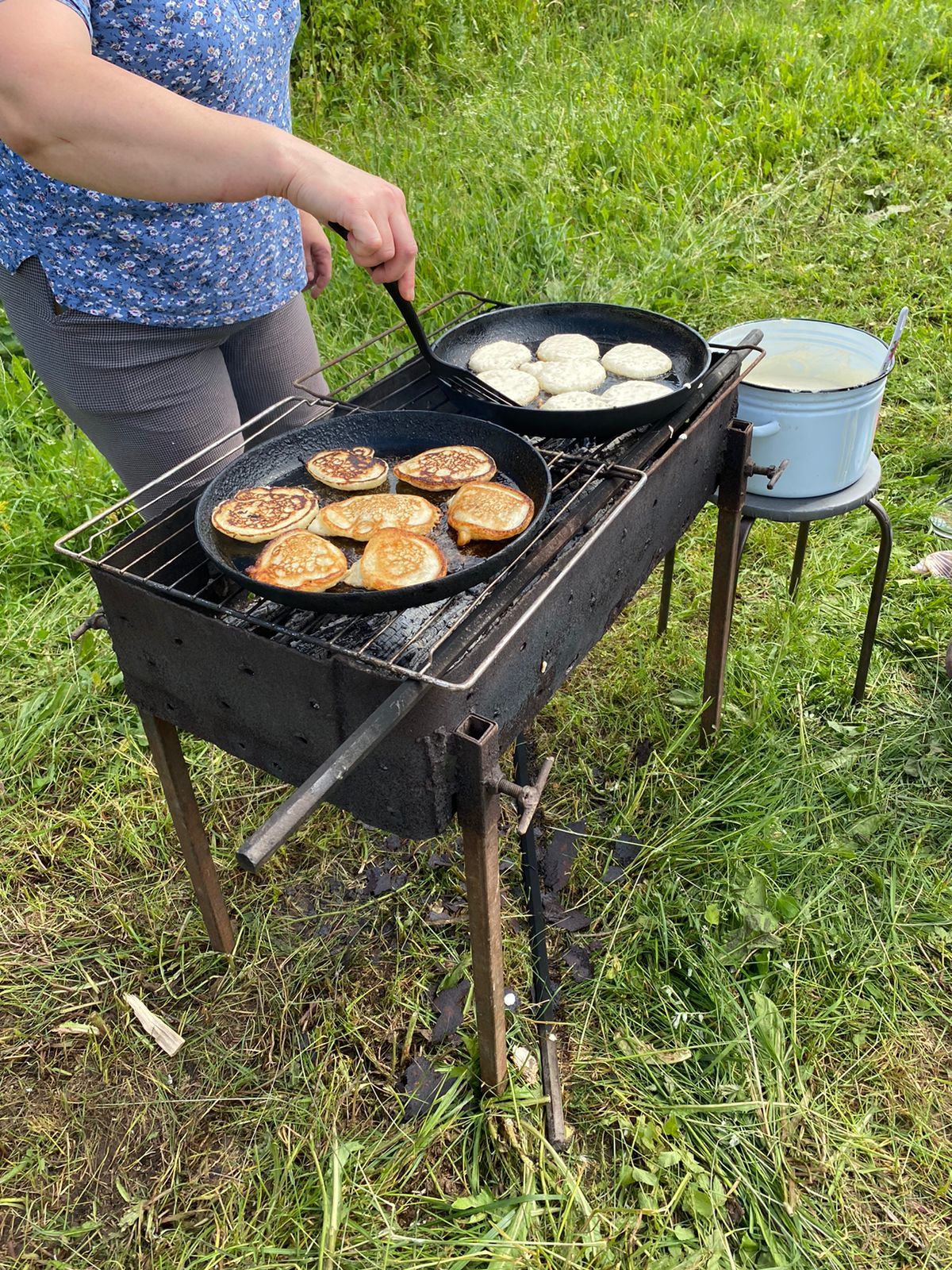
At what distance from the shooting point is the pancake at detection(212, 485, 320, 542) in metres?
2.21

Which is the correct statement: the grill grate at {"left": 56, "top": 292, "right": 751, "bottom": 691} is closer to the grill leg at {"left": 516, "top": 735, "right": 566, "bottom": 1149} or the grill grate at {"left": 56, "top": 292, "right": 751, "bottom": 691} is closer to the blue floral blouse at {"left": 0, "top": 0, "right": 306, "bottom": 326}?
the blue floral blouse at {"left": 0, "top": 0, "right": 306, "bottom": 326}

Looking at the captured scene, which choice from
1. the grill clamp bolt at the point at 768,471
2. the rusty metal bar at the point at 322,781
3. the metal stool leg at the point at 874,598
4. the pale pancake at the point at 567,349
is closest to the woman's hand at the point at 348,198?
the rusty metal bar at the point at 322,781

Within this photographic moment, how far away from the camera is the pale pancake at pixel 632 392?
9.04 feet

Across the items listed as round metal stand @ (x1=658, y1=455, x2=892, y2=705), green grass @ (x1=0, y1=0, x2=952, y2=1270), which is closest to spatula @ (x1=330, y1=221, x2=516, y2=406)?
round metal stand @ (x1=658, y1=455, x2=892, y2=705)

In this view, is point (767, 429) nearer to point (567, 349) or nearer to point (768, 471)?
point (768, 471)

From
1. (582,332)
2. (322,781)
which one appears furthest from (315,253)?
(322,781)

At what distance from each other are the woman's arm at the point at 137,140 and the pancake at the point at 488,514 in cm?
58

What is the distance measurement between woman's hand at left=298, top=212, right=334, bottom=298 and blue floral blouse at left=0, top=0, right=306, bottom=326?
1.01 feet

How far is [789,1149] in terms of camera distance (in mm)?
2516

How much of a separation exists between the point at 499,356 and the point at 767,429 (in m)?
0.88

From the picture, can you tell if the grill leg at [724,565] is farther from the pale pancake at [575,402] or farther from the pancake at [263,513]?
the pancake at [263,513]

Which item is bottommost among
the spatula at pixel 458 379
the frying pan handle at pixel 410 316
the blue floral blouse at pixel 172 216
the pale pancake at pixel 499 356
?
the pale pancake at pixel 499 356

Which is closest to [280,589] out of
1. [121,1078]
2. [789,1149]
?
[121,1078]

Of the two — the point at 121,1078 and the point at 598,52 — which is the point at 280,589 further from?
the point at 598,52
